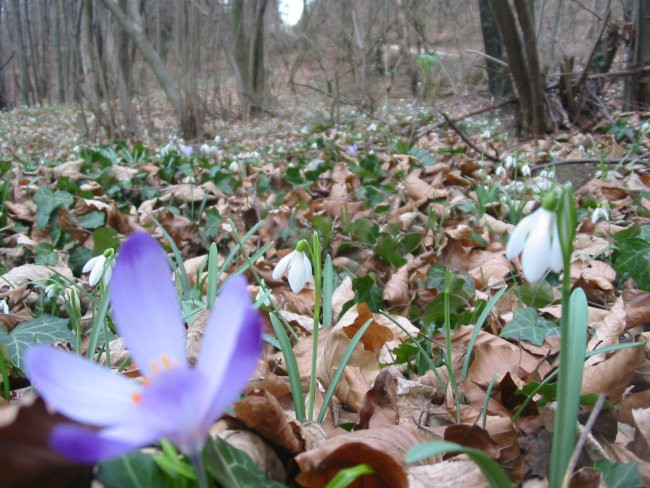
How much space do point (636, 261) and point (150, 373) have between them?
5.92 feet

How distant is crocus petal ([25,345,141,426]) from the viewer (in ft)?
1.36

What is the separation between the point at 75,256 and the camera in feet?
8.64

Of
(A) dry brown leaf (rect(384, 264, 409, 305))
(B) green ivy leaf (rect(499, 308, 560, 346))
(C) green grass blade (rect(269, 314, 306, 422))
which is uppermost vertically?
(C) green grass blade (rect(269, 314, 306, 422))

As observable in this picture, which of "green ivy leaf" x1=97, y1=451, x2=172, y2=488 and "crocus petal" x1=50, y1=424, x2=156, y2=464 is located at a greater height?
"crocus petal" x1=50, y1=424, x2=156, y2=464

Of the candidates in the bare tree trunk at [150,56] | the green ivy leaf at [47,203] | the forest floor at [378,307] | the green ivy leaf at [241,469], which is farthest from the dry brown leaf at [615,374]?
the bare tree trunk at [150,56]

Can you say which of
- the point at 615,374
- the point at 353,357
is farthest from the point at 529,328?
the point at 353,357

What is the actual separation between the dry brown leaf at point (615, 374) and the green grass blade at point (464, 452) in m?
0.64

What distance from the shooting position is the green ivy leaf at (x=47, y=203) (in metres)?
2.85

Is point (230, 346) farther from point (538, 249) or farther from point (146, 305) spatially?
point (538, 249)

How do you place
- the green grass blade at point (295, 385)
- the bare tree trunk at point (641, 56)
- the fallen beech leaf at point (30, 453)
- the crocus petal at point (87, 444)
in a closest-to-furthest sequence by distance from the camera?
the crocus petal at point (87, 444) < the fallen beech leaf at point (30, 453) < the green grass blade at point (295, 385) < the bare tree trunk at point (641, 56)

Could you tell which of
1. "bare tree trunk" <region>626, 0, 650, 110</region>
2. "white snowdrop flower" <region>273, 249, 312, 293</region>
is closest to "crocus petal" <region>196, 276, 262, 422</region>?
"white snowdrop flower" <region>273, 249, 312, 293</region>

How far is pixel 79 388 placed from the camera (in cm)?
44

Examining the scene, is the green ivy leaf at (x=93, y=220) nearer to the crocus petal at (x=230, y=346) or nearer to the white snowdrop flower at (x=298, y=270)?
the white snowdrop flower at (x=298, y=270)

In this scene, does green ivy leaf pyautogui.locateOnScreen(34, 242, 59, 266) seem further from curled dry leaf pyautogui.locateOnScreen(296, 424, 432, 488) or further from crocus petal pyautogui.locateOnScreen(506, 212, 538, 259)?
crocus petal pyautogui.locateOnScreen(506, 212, 538, 259)
